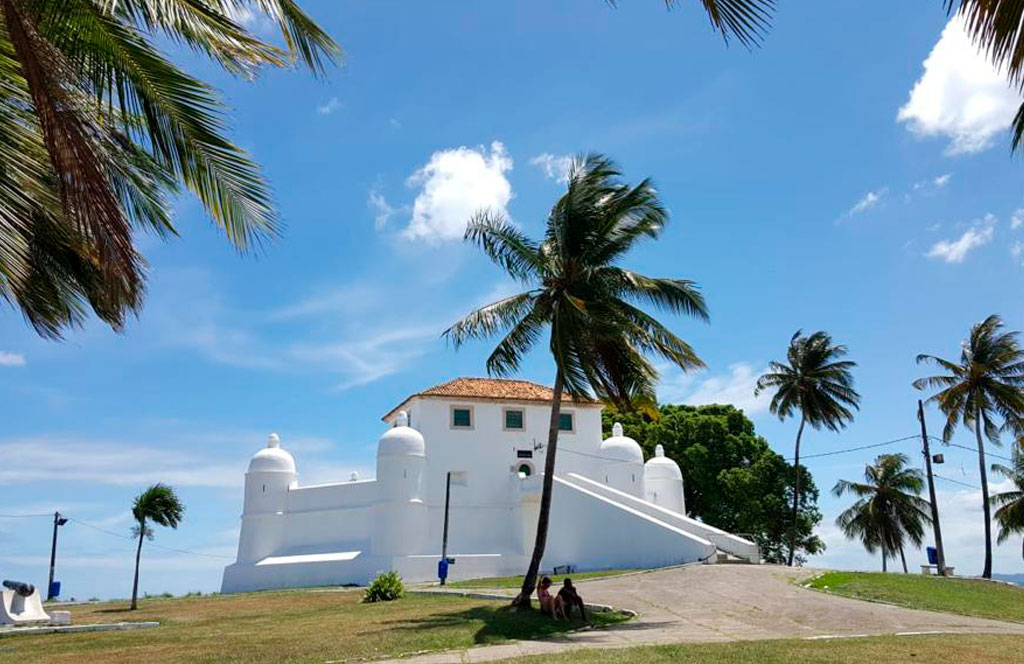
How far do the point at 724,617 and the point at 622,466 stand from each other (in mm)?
19867

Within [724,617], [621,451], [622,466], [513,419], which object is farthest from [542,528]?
[621,451]

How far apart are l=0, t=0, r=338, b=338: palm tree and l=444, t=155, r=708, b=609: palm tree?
36.9 feet

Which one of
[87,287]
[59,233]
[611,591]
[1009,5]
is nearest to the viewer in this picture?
[1009,5]

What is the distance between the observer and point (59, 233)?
25.4ft

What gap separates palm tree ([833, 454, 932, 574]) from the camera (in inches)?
1657

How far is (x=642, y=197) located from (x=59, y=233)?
12.6 m

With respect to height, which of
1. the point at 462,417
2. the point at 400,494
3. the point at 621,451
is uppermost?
the point at 462,417

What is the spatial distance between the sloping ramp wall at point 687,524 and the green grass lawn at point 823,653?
46.9 feet

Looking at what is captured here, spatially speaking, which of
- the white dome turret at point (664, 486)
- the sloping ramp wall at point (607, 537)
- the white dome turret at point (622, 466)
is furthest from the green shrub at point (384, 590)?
the white dome turret at point (664, 486)

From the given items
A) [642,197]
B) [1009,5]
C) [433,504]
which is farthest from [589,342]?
[433,504]

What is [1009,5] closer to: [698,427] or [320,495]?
[320,495]

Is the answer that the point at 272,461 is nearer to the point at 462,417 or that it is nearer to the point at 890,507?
→ the point at 462,417

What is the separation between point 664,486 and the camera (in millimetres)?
36312

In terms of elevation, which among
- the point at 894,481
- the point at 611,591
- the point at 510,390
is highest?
the point at 510,390
